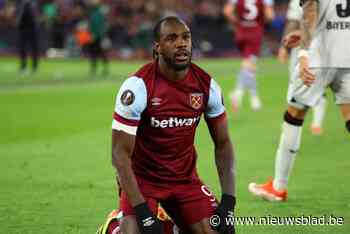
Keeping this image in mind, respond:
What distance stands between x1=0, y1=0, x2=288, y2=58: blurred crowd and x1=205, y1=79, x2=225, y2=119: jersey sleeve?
30679 mm

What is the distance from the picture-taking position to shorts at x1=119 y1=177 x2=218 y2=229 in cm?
702

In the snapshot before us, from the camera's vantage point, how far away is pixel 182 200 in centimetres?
710

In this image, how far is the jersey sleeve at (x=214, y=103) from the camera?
23.0ft

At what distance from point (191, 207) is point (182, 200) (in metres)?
0.10

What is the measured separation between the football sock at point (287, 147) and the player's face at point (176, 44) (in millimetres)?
2794

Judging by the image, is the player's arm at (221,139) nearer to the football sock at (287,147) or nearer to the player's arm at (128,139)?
the player's arm at (128,139)

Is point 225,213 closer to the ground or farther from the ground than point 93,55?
farther from the ground

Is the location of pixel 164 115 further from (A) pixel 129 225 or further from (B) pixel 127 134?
(A) pixel 129 225

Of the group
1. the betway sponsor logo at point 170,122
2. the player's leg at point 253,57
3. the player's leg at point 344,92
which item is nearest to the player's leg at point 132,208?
the betway sponsor logo at point 170,122

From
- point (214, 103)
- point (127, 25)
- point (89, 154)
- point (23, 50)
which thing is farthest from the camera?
point (127, 25)

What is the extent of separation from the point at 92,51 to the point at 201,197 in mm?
23151

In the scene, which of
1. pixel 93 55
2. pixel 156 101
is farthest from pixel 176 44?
pixel 93 55

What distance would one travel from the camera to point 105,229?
7.22 metres

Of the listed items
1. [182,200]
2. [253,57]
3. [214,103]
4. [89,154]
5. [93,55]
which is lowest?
[93,55]
